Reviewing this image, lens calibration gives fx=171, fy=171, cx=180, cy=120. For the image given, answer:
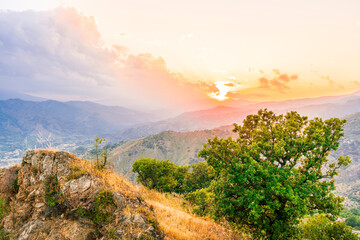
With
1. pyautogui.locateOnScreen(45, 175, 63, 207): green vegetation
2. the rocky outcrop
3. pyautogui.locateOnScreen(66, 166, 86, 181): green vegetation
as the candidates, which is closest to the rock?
the rocky outcrop

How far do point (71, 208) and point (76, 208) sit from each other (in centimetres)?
43

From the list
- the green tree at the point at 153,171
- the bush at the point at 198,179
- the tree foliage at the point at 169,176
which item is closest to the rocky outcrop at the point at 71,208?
the tree foliage at the point at 169,176

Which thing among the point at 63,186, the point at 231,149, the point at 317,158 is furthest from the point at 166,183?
the point at 63,186

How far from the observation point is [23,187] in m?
9.70

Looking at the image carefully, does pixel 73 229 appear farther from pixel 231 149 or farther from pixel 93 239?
pixel 231 149

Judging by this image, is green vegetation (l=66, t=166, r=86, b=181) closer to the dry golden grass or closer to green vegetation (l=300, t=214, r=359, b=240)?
the dry golden grass

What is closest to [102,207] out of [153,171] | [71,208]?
[71,208]

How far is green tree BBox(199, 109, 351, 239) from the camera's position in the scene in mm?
13633

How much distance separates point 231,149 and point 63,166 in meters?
13.1

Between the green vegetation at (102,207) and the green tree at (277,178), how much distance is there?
10.1 metres

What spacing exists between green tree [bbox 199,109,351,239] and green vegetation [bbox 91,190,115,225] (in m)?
10.1

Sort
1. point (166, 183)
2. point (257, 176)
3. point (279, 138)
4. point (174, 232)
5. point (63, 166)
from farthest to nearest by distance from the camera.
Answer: point (166, 183) < point (279, 138) < point (257, 176) < point (63, 166) < point (174, 232)

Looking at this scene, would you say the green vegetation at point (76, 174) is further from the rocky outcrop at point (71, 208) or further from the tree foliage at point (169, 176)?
the tree foliage at point (169, 176)

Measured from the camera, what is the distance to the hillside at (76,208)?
23.7 ft
